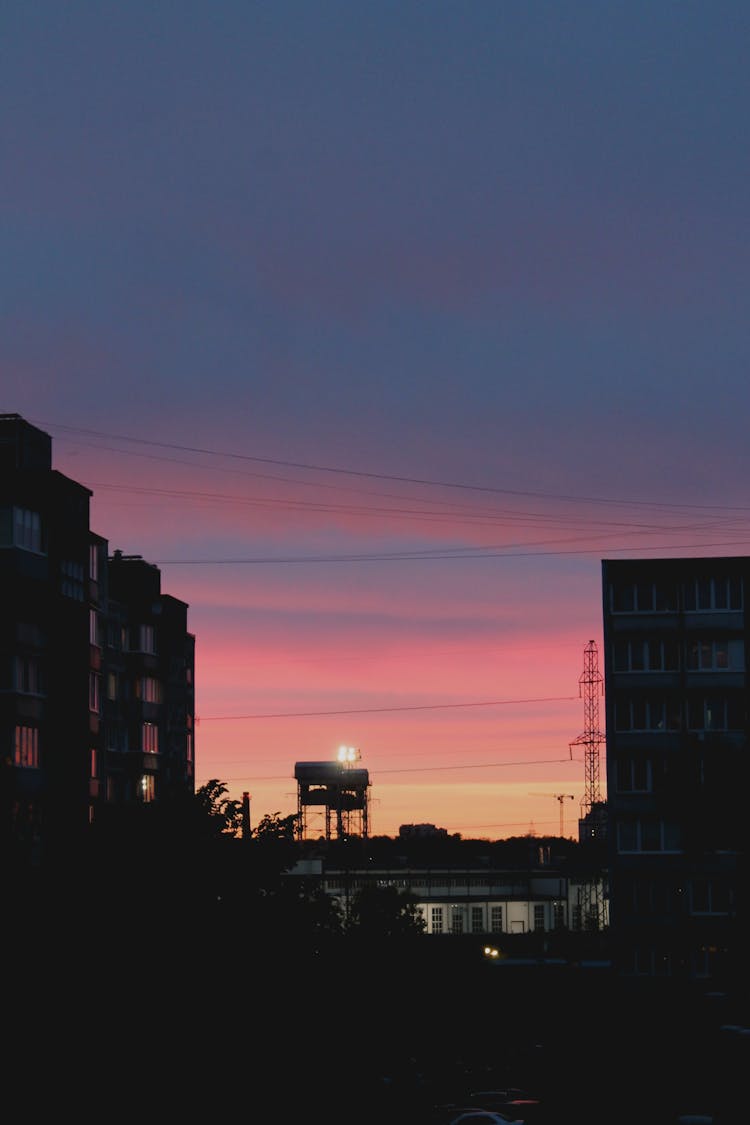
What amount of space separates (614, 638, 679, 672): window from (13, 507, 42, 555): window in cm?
5206

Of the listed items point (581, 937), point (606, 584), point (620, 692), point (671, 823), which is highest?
point (606, 584)

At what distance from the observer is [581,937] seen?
6501 inches

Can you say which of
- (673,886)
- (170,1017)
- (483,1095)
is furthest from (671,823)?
(170,1017)

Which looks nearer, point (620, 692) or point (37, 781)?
point (37, 781)

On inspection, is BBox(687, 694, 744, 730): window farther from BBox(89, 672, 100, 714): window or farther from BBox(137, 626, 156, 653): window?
BBox(89, 672, 100, 714): window

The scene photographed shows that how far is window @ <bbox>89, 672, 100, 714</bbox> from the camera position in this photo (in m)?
82.9

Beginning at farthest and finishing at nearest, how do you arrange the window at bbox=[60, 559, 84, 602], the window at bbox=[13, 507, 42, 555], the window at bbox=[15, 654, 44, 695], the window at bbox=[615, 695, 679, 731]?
the window at bbox=[615, 695, 679, 731] < the window at bbox=[60, 559, 84, 602] < the window at bbox=[15, 654, 44, 695] < the window at bbox=[13, 507, 42, 555]

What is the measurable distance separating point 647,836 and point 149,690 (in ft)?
107

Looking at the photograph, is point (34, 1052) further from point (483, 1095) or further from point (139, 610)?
point (139, 610)

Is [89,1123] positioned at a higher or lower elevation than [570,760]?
lower

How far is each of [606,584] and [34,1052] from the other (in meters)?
82.2

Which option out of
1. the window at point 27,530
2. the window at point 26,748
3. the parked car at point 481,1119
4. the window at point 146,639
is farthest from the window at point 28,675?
the window at point 146,639

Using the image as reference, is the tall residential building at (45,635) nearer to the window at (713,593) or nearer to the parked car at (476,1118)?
the parked car at (476,1118)

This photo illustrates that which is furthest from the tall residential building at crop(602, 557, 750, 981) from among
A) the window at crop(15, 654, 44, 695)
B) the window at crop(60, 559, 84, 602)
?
the window at crop(15, 654, 44, 695)
